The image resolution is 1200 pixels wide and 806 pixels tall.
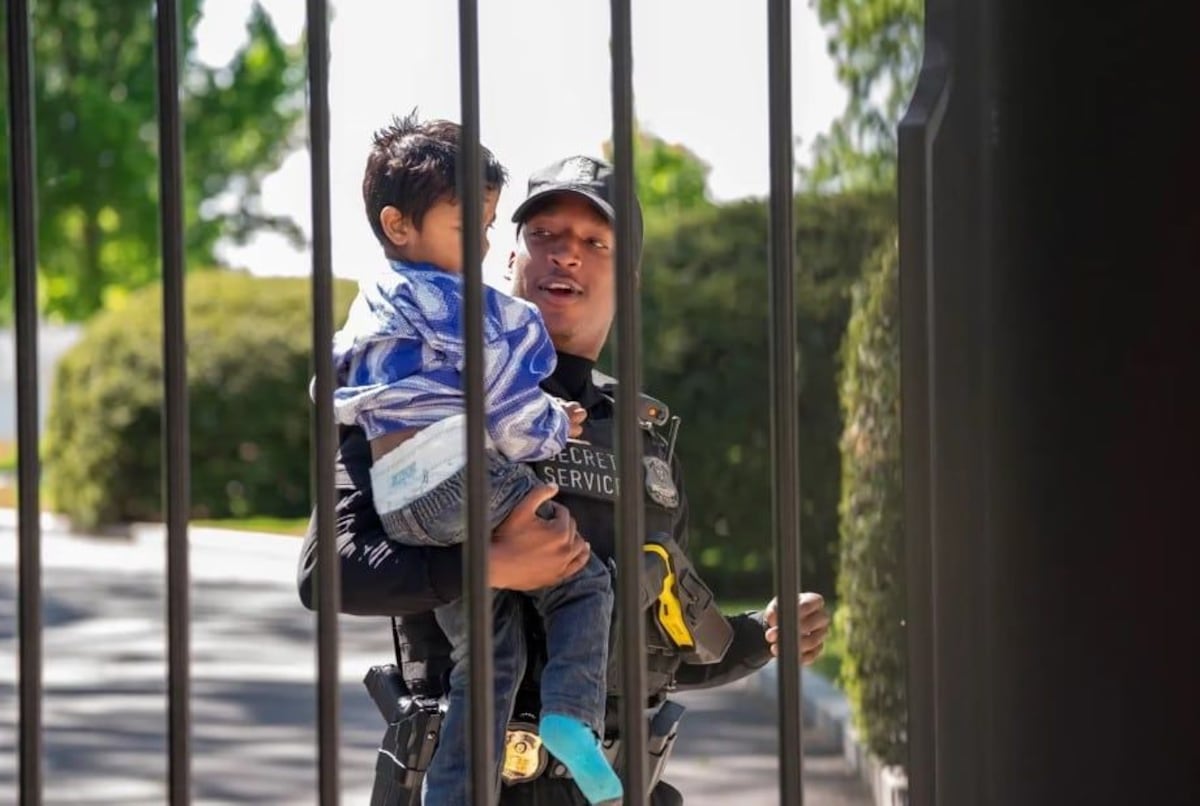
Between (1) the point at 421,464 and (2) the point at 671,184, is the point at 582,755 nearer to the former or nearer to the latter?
(1) the point at 421,464

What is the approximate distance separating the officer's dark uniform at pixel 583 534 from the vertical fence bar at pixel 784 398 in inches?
36.6

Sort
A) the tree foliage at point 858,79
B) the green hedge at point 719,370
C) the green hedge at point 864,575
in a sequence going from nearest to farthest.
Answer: the green hedge at point 864,575 < the tree foliage at point 858,79 < the green hedge at point 719,370

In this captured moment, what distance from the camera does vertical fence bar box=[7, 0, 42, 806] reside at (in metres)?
1.36

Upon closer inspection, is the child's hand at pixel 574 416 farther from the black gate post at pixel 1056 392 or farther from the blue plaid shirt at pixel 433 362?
the black gate post at pixel 1056 392

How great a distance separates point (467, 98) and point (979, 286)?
39cm

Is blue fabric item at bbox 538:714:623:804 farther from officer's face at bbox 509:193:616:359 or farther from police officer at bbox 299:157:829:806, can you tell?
officer's face at bbox 509:193:616:359

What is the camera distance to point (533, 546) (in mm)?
2242

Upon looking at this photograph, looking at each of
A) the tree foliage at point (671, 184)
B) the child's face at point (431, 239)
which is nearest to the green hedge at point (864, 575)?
the child's face at point (431, 239)

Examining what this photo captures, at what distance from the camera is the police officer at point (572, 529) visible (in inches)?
89.0

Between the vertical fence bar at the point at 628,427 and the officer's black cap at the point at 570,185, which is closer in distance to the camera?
the vertical fence bar at the point at 628,427

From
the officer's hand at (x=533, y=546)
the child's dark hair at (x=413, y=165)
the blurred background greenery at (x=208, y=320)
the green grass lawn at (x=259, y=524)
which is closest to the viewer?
the officer's hand at (x=533, y=546)

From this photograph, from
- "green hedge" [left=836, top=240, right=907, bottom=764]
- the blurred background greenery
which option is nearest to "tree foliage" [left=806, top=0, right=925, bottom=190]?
"green hedge" [left=836, top=240, right=907, bottom=764]

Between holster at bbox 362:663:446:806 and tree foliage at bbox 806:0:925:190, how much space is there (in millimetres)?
2307

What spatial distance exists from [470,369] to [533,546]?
919 millimetres
